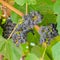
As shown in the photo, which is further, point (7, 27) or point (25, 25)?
point (7, 27)

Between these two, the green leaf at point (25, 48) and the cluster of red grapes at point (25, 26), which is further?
the green leaf at point (25, 48)

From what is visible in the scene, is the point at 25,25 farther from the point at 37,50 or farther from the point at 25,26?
the point at 37,50

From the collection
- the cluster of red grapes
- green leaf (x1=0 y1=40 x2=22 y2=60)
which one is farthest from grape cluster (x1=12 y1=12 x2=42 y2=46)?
green leaf (x1=0 y1=40 x2=22 y2=60)

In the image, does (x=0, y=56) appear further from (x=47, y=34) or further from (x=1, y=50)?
(x=47, y=34)

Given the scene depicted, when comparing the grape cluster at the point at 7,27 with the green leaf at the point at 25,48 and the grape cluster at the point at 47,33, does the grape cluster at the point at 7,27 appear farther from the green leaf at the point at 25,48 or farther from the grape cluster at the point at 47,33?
the grape cluster at the point at 47,33

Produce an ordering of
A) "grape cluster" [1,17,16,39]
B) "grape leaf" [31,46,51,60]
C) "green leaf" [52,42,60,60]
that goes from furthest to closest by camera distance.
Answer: "grape cluster" [1,17,16,39] < "grape leaf" [31,46,51,60] < "green leaf" [52,42,60,60]

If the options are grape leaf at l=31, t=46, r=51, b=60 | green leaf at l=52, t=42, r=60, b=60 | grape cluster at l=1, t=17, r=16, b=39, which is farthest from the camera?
grape cluster at l=1, t=17, r=16, b=39

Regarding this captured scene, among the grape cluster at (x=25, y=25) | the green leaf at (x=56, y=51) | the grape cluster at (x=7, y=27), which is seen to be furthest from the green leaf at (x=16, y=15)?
the green leaf at (x=56, y=51)

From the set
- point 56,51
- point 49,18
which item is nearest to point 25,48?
point 49,18

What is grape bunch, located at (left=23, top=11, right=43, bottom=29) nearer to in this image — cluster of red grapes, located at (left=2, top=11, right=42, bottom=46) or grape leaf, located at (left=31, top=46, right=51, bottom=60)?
cluster of red grapes, located at (left=2, top=11, right=42, bottom=46)
